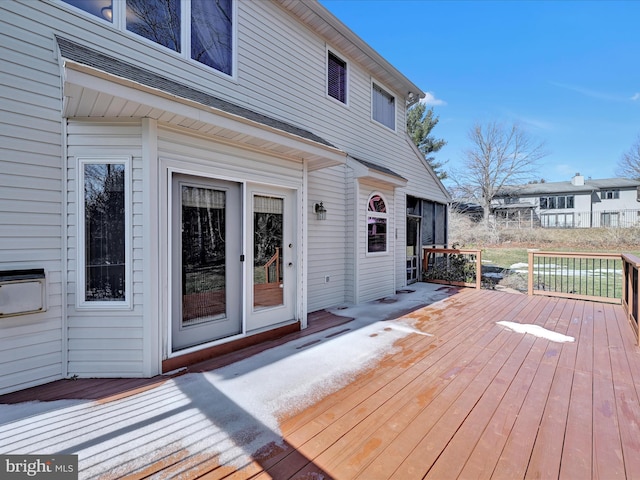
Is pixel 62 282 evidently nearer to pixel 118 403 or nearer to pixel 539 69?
pixel 118 403

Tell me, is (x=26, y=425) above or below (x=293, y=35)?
below

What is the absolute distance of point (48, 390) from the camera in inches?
106

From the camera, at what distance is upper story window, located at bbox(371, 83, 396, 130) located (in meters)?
7.51

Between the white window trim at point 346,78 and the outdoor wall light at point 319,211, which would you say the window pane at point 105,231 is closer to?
the outdoor wall light at point 319,211

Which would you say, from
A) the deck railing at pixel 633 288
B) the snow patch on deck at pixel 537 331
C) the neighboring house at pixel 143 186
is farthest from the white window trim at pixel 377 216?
the deck railing at pixel 633 288

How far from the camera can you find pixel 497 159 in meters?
22.6

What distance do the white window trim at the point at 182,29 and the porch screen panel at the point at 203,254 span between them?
1.91 meters

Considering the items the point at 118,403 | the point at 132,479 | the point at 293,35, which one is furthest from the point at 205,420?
the point at 293,35

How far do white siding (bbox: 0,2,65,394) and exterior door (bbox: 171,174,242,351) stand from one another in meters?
1.07

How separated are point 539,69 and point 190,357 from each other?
19.2 metres

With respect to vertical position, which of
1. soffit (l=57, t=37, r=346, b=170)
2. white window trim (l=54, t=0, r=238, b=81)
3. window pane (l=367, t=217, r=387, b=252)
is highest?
white window trim (l=54, t=0, r=238, b=81)

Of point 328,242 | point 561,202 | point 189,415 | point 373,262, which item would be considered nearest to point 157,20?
point 328,242

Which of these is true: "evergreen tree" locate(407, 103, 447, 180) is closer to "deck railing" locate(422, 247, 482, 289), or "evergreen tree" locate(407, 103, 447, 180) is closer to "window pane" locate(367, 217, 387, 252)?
"deck railing" locate(422, 247, 482, 289)

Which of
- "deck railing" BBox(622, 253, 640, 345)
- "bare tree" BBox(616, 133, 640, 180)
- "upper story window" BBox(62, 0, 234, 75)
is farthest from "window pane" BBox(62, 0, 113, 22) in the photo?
"bare tree" BBox(616, 133, 640, 180)
